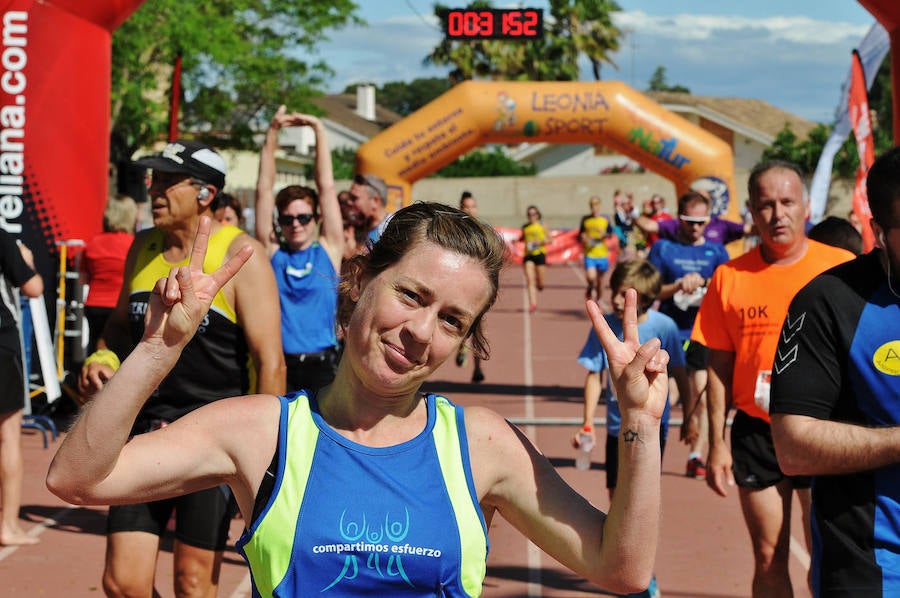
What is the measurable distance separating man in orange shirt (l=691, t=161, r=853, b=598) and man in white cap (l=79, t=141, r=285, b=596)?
1.95 metres

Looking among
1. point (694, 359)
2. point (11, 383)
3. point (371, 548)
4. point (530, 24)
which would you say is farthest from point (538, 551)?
point (530, 24)

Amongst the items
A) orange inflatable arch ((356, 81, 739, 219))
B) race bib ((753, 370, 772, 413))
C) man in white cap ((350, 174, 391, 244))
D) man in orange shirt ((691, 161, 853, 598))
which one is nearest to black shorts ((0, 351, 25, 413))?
man in white cap ((350, 174, 391, 244))

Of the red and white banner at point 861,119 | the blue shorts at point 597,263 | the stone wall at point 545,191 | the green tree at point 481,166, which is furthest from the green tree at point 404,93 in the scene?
the red and white banner at point 861,119

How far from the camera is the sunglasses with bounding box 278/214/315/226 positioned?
6836 millimetres

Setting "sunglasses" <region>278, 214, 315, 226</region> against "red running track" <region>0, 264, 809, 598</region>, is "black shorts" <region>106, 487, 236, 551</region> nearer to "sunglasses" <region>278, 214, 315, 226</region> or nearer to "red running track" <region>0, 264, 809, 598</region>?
"red running track" <region>0, 264, 809, 598</region>

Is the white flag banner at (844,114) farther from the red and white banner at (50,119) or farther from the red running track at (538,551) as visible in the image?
the red and white banner at (50,119)

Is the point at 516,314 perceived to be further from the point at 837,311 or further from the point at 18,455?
the point at 837,311

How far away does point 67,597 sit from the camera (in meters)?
6.02

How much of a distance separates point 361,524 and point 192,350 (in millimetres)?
2355

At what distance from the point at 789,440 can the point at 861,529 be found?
0.96 ft

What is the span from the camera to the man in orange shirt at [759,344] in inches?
189

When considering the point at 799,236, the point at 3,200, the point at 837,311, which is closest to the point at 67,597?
the point at 799,236

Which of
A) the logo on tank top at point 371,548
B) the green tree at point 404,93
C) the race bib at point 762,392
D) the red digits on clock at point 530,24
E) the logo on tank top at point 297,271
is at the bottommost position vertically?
the logo on tank top at point 371,548

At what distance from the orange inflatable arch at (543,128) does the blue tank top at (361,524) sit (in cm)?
1442
